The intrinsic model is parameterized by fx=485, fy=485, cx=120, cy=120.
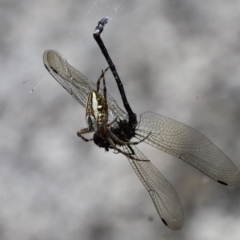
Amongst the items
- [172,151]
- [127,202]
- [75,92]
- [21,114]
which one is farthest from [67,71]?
[21,114]

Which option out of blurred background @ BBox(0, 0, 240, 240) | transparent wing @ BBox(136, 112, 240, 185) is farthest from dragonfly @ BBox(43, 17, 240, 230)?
blurred background @ BBox(0, 0, 240, 240)

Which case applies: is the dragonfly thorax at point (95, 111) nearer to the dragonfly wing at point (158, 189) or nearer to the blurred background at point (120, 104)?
the dragonfly wing at point (158, 189)

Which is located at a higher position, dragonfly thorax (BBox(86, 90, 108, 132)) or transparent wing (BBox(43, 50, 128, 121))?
transparent wing (BBox(43, 50, 128, 121))

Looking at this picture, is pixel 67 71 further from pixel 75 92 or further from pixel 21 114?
pixel 21 114

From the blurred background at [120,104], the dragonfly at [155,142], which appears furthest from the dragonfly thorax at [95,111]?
the blurred background at [120,104]

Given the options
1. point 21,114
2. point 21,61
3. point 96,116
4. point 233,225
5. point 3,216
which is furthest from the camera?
point 21,61

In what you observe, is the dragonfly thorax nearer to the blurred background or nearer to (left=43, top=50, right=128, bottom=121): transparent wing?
(left=43, top=50, right=128, bottom=121): transparent wing
